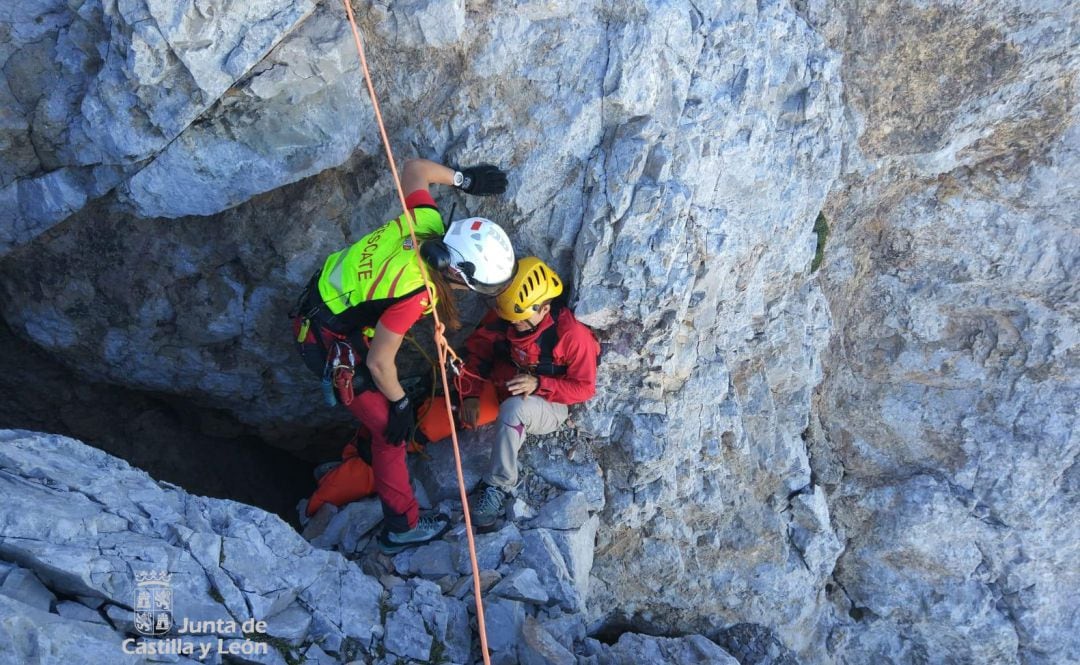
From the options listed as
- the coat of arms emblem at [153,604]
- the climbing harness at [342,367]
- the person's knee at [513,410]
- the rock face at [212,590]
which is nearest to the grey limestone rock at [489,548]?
the rock face at [212,590]

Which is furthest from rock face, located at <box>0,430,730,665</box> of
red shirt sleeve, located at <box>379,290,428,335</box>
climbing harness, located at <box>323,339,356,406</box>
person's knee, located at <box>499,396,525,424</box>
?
red shirt sleeve, located at <box>379,290,428,335</box>

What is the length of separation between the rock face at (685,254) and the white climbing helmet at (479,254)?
1.65ft

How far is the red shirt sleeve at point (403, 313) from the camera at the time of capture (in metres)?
5.07

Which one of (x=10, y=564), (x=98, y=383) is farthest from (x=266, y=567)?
(x=98, y=383)

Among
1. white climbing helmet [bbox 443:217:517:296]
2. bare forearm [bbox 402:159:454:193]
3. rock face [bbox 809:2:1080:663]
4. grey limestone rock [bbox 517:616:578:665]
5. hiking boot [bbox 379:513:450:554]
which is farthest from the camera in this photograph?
rock face [bbox 809:2:1080:663]

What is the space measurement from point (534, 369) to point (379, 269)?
4.21ft

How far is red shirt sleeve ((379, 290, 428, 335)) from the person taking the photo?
5074 mm

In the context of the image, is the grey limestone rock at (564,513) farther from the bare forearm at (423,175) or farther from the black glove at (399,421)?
the bare forearm at (423,175)

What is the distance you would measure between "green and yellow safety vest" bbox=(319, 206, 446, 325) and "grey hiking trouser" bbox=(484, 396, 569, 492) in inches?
38.6

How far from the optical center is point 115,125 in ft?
17.1

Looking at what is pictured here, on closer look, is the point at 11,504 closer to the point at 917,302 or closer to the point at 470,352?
the point at 470,352

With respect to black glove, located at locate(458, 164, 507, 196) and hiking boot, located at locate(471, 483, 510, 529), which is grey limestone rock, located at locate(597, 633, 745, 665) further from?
black glove, located at locate(458, 164, 507, 196)

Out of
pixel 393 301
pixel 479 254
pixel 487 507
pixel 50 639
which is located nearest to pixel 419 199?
pixel 479 254

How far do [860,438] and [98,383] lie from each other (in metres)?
6.60
